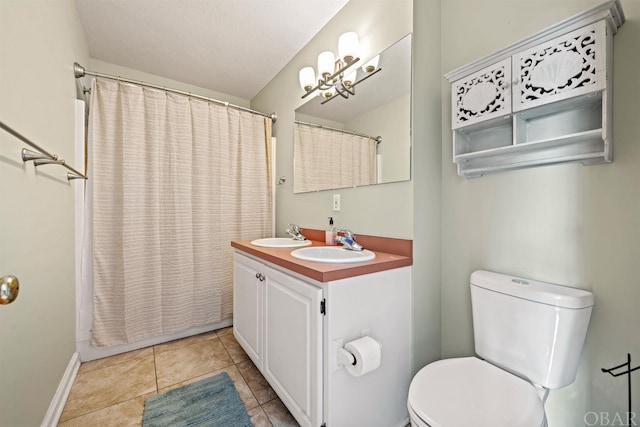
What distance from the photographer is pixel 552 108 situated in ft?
3.24

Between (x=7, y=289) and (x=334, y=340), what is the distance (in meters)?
0.96

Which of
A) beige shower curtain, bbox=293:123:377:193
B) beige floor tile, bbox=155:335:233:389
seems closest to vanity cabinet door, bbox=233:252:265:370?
beige floor tile, bbox=155:335:233:389

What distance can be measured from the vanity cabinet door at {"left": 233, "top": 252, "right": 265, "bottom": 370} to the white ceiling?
1.60m

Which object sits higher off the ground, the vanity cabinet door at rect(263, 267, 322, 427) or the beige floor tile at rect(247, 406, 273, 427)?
the vanity cabinet door at rect(263, 267, 322, 427)

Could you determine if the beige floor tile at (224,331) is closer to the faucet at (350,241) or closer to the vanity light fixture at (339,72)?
the faucet at (350,241)

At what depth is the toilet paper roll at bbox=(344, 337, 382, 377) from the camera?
94 centimetres

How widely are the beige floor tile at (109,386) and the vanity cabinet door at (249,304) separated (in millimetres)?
565

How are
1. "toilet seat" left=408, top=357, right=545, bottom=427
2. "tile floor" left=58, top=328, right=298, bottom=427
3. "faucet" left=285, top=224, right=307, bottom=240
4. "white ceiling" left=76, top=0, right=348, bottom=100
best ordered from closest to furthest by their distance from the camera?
1. "toilet seat" left=408, top=357, right=545, bottom=427
2. "tile floor" left=58, top=328, right=298, bottom=427
3. "white ceiling" left=76, top=0, right=348, bottom=100
4. "faucet" left=285, top=224, right=307, bottom=240

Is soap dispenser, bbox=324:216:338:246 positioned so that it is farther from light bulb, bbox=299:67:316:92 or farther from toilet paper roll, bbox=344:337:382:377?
light bulb, bbox=299:67:316:92

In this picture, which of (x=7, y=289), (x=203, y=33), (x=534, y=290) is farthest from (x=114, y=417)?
(x=203, y=33)

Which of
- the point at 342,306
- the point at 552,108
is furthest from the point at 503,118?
the point at 342,306

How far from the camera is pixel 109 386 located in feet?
4.98

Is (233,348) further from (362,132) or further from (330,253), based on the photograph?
(362,132)

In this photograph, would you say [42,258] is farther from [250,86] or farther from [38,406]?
[250,86]
